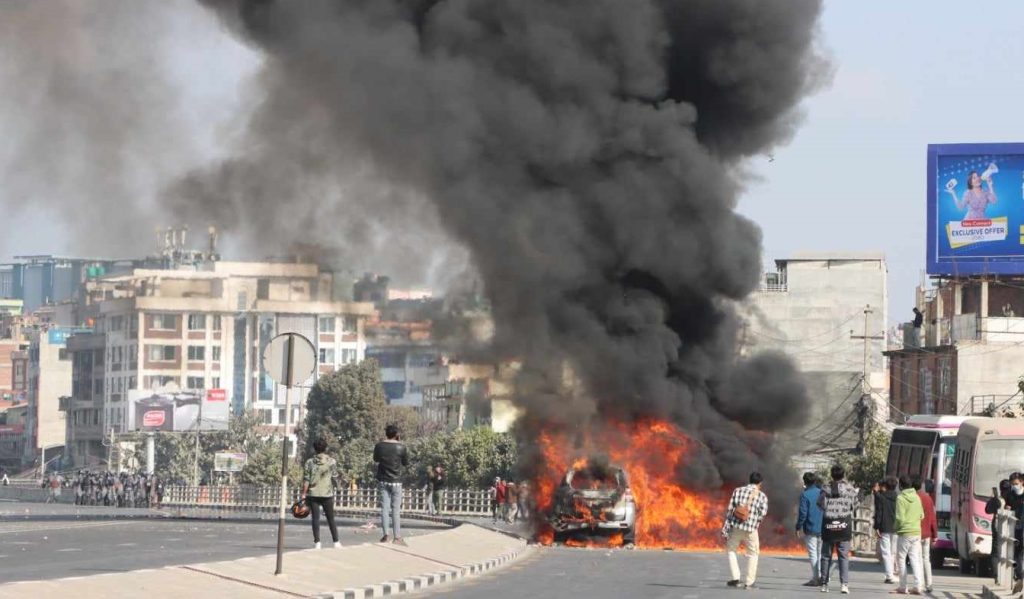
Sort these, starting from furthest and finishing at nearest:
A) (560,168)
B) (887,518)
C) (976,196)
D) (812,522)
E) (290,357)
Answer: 1. (976,196)
2. (560,168)
3. (887,518)
4. (812,522)
5. (290,357)

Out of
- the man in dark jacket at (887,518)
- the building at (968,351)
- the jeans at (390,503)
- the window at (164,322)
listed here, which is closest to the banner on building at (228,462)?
the building at (968,351)

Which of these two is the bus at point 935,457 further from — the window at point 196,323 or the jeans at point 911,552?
the window at point 196,323

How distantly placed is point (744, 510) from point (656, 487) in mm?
14616

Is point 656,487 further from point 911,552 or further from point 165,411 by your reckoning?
point 165,411

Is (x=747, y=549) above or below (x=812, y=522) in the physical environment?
below

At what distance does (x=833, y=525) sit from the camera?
1012 inches

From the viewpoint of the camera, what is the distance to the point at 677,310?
4338 centimetres

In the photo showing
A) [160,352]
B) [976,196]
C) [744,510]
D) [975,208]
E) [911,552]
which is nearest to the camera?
[744,510]

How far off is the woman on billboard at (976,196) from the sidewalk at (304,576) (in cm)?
5012

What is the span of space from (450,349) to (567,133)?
7.19 meters

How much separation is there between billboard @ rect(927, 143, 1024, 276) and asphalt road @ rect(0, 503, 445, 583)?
41123 mm

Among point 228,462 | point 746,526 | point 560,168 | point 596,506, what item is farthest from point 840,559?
point 228,462

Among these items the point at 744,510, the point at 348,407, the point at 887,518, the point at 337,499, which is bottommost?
the point at 337,499

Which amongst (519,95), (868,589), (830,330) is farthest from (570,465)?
A: (830,330)
